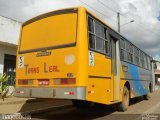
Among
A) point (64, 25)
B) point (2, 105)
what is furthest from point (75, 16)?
point (2, 105)

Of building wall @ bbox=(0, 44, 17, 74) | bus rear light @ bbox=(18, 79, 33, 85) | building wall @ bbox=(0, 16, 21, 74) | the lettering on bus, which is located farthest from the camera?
building wall @ bbox=(0, 44, 17, 74)

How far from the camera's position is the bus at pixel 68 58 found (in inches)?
329

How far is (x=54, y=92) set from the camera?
28.2 ft

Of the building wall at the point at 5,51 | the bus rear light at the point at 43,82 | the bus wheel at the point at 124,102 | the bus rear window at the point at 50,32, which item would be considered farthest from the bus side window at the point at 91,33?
the building wall at the point at 5,51

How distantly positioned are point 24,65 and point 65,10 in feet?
7.71

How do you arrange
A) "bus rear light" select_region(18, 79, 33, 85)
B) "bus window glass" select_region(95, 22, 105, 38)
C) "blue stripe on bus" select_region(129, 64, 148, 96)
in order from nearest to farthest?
"bus rear light" select_region(18, 79, 33, 85), "bus window glass" select_region(95, 22, 105, 38), "blue stripe on bus" select_region(129, 64, 148, 96)

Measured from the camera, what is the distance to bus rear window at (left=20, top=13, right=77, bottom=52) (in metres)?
8.83

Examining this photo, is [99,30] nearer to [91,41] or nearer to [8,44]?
[91,41]

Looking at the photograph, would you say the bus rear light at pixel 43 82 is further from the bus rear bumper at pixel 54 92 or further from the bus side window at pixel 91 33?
the bus side window at pixel 91 33

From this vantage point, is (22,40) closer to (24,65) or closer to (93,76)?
(24,65)

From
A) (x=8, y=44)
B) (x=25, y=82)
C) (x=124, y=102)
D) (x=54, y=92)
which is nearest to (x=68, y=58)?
(x=54, y=92)

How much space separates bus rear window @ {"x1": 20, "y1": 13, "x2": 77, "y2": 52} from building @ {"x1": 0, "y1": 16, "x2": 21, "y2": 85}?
7.20 m

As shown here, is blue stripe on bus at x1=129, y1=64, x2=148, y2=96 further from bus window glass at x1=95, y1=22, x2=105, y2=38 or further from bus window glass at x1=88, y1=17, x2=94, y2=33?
bus window glass at x1=88, y1=17, x2=94, y2=33

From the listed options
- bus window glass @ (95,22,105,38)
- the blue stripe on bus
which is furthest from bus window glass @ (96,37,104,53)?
the blue stripe on bus
